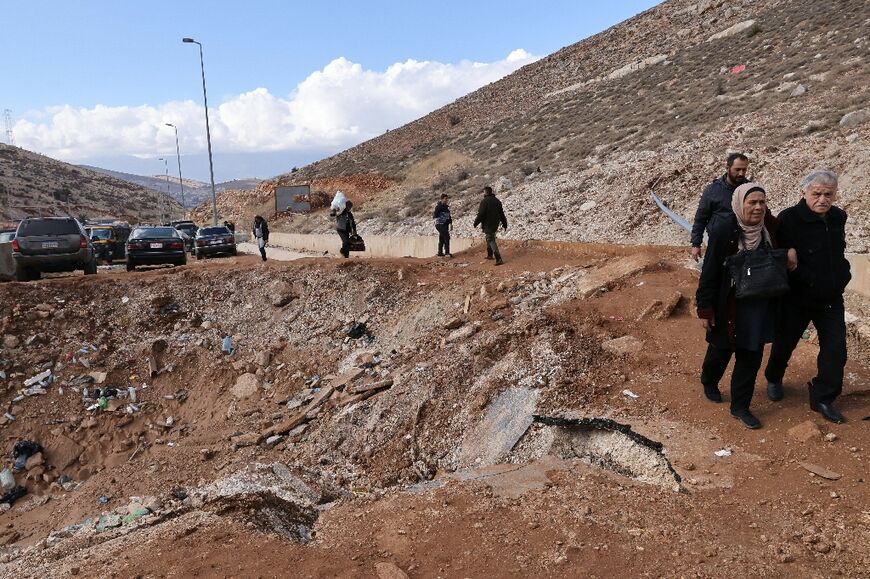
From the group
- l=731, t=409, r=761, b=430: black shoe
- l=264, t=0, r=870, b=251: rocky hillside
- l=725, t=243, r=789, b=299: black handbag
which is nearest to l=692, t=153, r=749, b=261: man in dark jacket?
l=725, t=243, r=789, b=299: black handbag

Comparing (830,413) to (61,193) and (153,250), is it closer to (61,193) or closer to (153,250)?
(153,250)

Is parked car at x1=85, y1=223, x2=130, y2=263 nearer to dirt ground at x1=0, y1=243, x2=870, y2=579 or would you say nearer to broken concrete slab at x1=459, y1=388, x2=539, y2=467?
dirt ground at x1=0, y1=243, x2=870, y2=579

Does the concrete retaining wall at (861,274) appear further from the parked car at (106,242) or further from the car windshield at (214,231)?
the parked car at (106,242)

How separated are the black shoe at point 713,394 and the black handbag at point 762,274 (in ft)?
3.83

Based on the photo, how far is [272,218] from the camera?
1601 inches

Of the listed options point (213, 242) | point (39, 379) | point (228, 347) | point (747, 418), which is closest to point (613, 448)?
point (747, 418)

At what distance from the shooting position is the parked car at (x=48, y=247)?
42.4ft

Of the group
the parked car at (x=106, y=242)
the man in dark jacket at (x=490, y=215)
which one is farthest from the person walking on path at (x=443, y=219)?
the parked car at (x=106, y=242)

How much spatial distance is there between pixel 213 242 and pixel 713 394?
2160 centimetres

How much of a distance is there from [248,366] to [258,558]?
7243 mm

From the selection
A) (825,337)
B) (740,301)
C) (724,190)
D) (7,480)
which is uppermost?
(724,190)

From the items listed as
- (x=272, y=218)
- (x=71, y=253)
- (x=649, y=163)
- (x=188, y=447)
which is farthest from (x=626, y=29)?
→ (x=188, y=447)

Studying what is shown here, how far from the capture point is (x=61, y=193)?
69.6 metres

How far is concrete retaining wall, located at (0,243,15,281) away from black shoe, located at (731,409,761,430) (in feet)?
51.5
